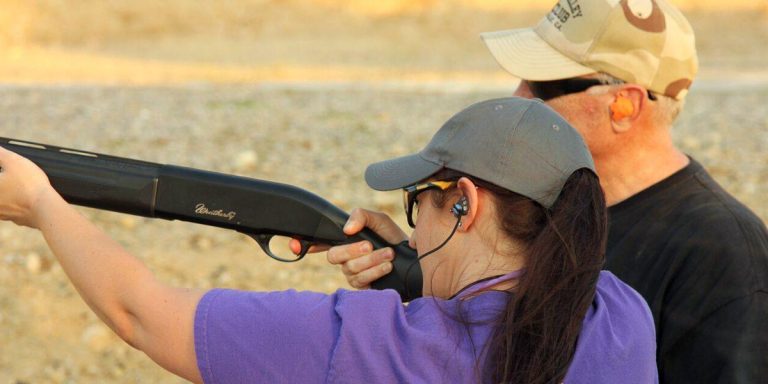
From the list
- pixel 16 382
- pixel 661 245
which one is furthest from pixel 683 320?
pixel 16 382

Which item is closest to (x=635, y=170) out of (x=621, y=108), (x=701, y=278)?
(x=621, y=108)

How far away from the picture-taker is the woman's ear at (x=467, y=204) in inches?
89.8

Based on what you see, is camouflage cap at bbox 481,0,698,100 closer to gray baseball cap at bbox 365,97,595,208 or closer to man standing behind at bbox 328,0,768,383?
man standing behind at bbox 328,0,768,383

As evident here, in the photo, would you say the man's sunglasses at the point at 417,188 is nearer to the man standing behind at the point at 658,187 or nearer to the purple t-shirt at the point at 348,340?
the purple t-shirt at the point at 348,340

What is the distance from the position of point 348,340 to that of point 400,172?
1.55 ft

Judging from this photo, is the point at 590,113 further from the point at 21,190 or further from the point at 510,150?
the point at 21,190

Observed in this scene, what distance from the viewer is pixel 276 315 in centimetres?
218

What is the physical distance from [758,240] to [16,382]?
12.7 feet

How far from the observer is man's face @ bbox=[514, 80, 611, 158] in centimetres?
361

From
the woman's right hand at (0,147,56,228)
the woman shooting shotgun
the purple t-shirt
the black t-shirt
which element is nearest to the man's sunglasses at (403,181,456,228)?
the woman shooting shotgun

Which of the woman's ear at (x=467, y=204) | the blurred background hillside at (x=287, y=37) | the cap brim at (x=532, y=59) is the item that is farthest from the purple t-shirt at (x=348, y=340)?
the blurred background hillside at (x=287, y=37)

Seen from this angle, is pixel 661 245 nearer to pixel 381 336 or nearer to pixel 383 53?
pixel 381 336

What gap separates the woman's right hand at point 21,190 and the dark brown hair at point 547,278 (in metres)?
0.90

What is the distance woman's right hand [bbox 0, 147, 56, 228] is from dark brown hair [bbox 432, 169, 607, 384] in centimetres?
90
